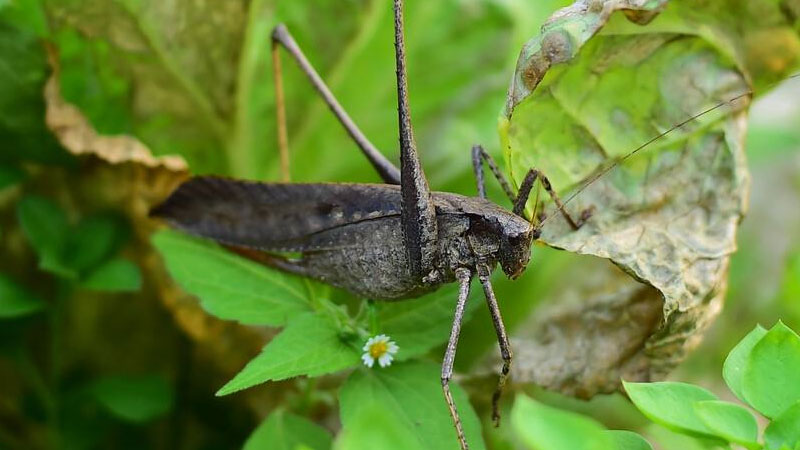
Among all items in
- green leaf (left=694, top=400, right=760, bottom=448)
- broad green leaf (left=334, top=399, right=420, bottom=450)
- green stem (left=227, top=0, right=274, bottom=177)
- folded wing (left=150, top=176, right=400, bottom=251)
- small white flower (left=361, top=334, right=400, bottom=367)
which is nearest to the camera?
broad green leaf (left=334, top=399, right=420, bottom=450)

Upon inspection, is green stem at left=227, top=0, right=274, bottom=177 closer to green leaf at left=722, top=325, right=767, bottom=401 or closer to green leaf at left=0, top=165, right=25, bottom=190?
green leaf at left=0, top=165, right=25, bottom=190

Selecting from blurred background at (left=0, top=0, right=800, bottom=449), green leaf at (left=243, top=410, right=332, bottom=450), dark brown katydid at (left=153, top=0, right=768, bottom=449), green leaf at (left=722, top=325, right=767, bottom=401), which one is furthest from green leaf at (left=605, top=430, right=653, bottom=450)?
blurred background at (left=0, top=0, right=800, bottom=449)

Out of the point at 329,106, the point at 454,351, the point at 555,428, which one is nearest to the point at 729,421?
the point at 555,428

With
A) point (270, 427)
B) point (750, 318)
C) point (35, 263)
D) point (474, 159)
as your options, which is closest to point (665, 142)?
point (474, 159)

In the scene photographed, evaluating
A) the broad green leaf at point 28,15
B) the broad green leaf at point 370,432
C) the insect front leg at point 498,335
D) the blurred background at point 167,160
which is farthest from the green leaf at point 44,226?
the broad green leaf at point 370,432

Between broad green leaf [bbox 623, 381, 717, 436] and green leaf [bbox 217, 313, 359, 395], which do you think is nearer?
broad green leaf [bbox 623, 381, 717, 436]

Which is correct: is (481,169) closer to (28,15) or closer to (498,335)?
(498,335)
